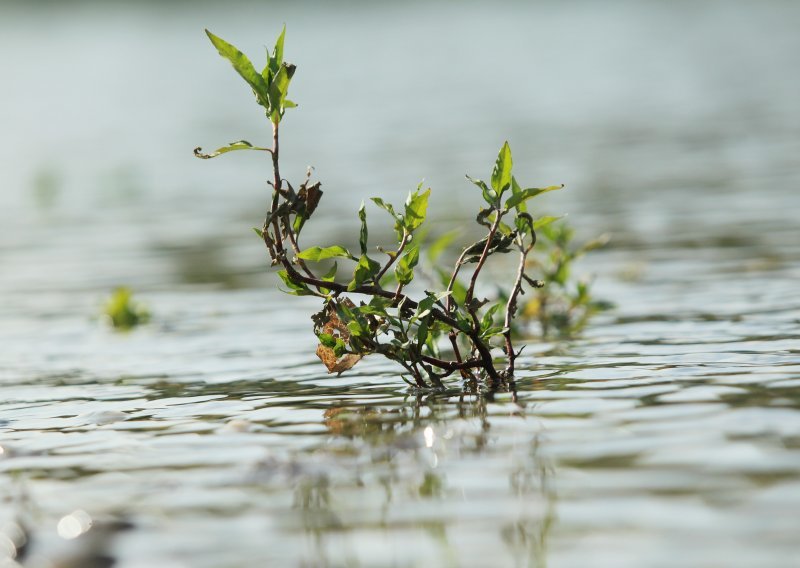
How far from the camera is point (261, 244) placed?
11672 millimetres

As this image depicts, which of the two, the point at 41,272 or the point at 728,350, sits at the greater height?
the point at 41,272

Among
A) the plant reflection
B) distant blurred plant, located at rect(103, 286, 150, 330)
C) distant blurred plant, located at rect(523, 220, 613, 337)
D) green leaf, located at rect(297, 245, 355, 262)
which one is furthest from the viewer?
distant blurred plant, located at rect(103, 286, 150, 330)

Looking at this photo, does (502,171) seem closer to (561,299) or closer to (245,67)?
(245,67)

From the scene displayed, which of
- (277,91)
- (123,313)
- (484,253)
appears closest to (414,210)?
(484,253)

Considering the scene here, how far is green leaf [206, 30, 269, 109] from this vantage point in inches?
183

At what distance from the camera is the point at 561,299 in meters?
7.38

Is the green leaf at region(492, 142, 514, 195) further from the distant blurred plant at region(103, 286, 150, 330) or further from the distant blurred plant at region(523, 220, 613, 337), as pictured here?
the distant blurred plant at region(103, 286, 150, 330)

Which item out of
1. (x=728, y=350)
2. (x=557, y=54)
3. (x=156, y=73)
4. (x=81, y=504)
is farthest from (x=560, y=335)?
(x=156, y=73)

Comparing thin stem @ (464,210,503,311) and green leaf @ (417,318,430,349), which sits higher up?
thin stem @ (464,210,503,311)

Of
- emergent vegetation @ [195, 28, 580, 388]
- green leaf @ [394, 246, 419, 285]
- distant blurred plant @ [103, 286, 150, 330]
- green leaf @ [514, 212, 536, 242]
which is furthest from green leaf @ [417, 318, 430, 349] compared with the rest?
distant blurred plant @ [103, 286, 150, 330]

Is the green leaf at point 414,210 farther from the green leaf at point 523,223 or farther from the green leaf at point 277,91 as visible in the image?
the green leaf at point 277,91

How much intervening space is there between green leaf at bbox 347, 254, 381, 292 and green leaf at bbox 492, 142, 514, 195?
559 mm

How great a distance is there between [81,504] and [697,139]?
1498 cm

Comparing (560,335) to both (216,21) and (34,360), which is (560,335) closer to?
(34,360)
